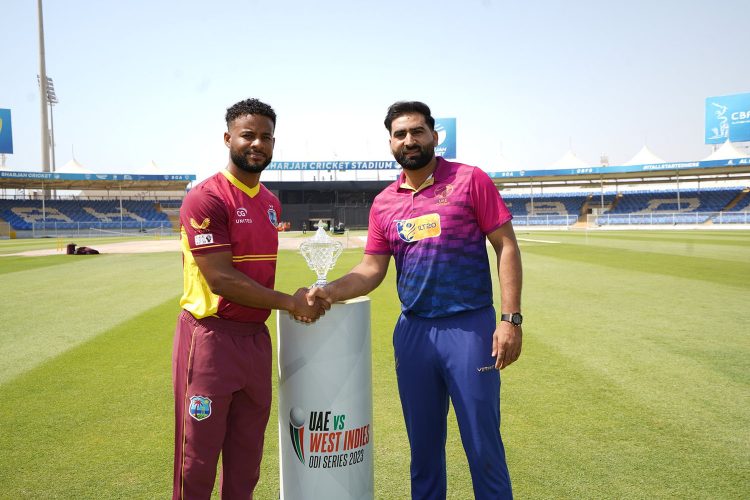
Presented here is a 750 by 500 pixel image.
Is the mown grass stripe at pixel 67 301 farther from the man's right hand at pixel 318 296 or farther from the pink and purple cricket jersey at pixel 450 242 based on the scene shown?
the pink and purple cricket jersey at pixel 450 242

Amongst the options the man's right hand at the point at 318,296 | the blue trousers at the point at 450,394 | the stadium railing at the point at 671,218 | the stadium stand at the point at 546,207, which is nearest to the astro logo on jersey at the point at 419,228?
the blue trousers at the point at 450,394

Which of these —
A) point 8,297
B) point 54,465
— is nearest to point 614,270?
point 54,465

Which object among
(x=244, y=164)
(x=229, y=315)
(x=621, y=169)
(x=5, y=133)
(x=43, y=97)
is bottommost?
(x=229, y=315)

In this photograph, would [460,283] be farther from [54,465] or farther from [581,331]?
[581,331]

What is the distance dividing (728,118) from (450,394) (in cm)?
6090

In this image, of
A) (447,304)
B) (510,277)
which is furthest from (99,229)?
(510,277)

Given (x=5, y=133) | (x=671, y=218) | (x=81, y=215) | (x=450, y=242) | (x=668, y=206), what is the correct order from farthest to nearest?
(x=668, y=206)
(x=81, y=215)
(x=671, y=218)
(x=5, y=133)
(x=450, y=242)

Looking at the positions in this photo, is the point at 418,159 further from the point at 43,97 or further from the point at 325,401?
the point at 43,97

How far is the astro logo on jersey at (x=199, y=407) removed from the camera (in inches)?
93.4

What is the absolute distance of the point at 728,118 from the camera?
50219mm

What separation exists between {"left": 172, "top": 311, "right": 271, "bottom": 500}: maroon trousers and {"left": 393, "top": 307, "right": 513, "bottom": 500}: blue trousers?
0.77 meters

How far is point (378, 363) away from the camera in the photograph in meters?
5.53

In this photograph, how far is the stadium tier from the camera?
4956 cm

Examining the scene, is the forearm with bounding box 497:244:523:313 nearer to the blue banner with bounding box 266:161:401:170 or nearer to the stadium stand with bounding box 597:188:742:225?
the stadium stand with bounding box 597:188:742:225
